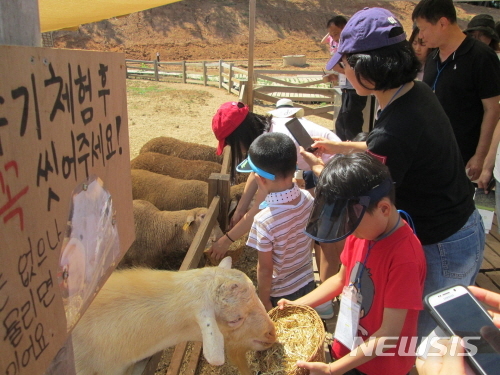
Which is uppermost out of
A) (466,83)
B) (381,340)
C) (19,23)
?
(19,23)

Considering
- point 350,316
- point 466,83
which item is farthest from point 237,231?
point 466,83

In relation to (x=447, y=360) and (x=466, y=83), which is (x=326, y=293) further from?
(x=466, y=83)

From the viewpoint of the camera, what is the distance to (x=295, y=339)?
7.29ft

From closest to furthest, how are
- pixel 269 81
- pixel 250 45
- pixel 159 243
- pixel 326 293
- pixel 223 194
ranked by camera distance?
pixel 326 293, pixel 223 194, pixel 159 243, pixel 250 45, pixel 269 81

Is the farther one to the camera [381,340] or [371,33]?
[371,33]

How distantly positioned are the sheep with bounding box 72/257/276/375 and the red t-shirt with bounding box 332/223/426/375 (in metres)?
0.55

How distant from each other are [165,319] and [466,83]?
2685 millimetres

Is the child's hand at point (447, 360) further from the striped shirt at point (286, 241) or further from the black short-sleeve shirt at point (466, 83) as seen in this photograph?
the black short-sleeve shirt at point (466, 83)

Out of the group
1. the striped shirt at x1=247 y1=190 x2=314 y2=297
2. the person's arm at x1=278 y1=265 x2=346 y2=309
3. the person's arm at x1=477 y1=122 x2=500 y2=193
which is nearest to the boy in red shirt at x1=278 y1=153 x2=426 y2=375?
the person's arm at x1=278 y1=265 x2=346 y2=309

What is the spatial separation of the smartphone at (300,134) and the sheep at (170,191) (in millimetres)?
2359

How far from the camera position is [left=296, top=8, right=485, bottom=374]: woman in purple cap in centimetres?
195

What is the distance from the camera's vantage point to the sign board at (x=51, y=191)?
89 cm

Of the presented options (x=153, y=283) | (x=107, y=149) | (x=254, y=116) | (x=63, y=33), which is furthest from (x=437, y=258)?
(x=63, y=33)

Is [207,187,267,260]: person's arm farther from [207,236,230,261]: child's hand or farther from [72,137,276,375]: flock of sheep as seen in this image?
[72,137,276,375]: flock of sheep
